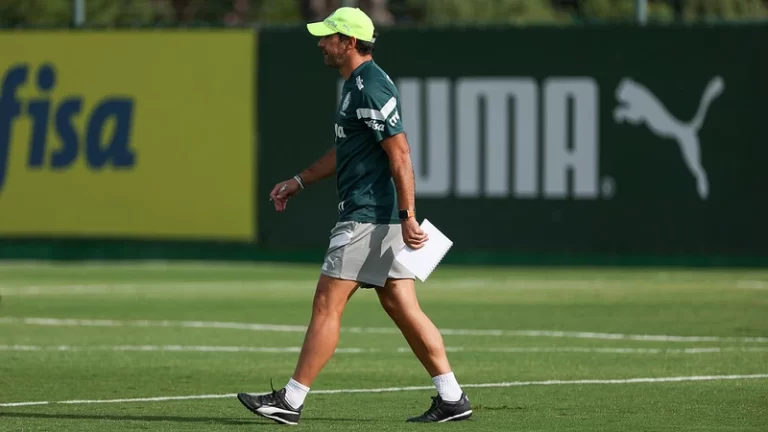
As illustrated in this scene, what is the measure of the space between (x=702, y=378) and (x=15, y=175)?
52.4 ft

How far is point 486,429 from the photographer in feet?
30.6

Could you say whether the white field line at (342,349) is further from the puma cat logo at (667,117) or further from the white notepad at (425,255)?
the puma cat logo at (667,117)

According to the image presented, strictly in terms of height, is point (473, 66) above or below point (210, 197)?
above

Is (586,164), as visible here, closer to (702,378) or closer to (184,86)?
(184,86)

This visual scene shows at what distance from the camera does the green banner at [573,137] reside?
23.0 meters

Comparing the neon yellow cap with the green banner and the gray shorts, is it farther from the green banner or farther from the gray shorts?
the green banner

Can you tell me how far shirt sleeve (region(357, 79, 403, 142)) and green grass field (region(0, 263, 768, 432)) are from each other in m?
1.54

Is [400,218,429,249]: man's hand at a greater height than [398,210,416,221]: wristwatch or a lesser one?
lesser

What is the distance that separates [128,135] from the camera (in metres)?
25.5

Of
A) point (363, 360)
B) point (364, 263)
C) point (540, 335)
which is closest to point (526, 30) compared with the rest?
point (540, 335)

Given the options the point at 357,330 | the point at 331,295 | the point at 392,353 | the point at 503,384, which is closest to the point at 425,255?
the point at 331,295

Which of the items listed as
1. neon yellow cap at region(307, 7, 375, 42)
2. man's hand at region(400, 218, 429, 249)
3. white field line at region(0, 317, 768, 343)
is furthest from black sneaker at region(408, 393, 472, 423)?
white field line at region(0, 317, 768, 343)

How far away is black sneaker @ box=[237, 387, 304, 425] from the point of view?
30.8 feet

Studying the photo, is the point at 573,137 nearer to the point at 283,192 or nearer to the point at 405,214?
the point at 283,192
